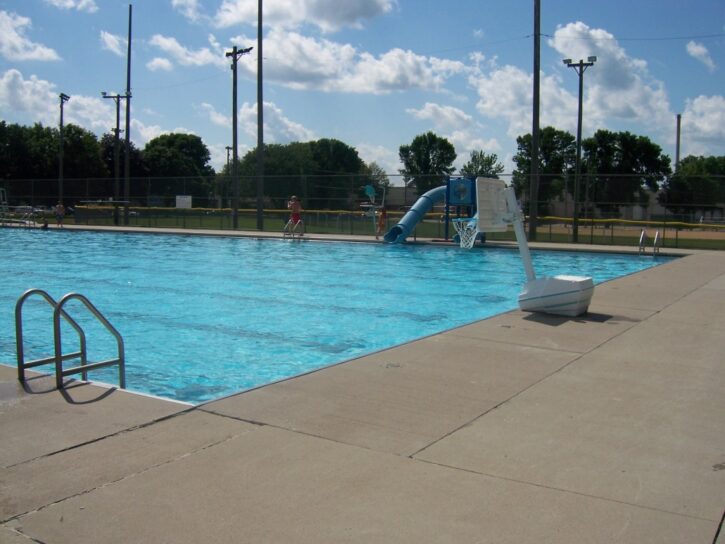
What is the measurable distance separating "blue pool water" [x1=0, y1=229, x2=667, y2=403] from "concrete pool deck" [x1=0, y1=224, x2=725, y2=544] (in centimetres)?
203

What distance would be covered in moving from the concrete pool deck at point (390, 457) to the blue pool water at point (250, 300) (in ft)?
6.65

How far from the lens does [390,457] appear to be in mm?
4246

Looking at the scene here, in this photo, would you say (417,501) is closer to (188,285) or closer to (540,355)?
(540,355)

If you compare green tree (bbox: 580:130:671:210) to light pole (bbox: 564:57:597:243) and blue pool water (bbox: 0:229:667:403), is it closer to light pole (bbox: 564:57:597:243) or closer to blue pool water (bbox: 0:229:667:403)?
light pole (bbox: 564:57:597:243)

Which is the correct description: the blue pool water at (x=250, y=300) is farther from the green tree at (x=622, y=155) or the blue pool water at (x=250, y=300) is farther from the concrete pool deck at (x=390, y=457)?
the green tree at (x=622, y=155)

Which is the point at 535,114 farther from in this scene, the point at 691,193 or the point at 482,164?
the point at 482,164

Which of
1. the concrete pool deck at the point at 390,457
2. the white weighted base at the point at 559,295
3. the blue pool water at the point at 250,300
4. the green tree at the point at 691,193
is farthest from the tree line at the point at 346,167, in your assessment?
the concrete pool deck at the point at 390,457

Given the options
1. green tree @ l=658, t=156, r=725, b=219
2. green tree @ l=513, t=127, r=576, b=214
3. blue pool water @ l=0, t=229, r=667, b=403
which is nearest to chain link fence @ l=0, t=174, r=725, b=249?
green tree @ l=658, t=156, r=725, b=219

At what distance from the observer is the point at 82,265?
18.6m

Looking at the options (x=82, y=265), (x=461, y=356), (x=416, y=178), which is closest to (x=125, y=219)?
(x=416, y=178)

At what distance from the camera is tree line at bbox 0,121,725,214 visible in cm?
2975

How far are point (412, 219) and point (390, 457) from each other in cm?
2351

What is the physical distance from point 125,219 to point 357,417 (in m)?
38.7

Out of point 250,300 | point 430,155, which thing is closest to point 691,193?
point 250,300
